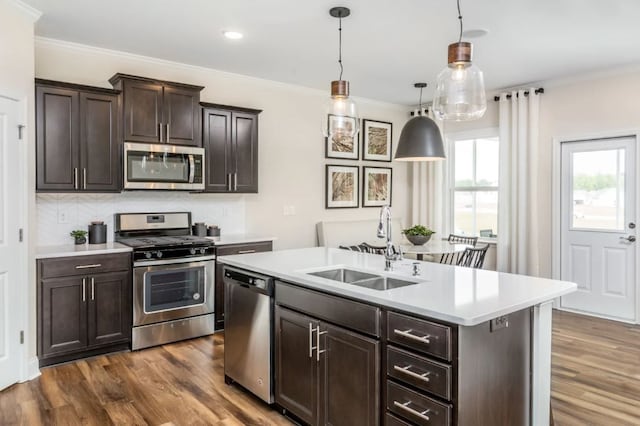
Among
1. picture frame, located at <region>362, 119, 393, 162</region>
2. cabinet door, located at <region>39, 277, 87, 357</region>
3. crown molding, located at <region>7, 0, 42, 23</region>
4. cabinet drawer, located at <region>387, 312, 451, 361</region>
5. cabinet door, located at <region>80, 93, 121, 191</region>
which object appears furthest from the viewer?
picture frame, located at <region>362, 119, 393, 162</region>

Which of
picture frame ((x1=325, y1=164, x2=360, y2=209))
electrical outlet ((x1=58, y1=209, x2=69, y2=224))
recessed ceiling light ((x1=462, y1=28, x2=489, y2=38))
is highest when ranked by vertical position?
recessed ceiling light ((x1=462, y1=28, x2=489, y2=38))

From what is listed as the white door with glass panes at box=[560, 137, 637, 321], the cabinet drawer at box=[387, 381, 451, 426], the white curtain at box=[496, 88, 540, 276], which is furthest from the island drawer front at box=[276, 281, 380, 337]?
the white door with glass panes at box=[560, 137, 637, 321]

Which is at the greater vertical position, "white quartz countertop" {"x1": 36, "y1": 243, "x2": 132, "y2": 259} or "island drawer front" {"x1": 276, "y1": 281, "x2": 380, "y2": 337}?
"white quartz countertop" {"x1": 36, "y1": 243, "x2": 132, "y2": 259}

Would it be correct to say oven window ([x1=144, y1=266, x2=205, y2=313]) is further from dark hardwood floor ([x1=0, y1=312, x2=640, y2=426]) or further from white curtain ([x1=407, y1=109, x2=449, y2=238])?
white curtain ([x1=407, y1=109, x2=449, y2=238])

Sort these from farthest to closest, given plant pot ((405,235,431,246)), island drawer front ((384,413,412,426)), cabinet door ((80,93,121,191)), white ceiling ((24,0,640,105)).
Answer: plant pot ((405,235,431,246)) < cabinet door ((80,93,121,191)) < white ceiling ((24,0,640,105)) < island drawer front ((384,413,412,426))

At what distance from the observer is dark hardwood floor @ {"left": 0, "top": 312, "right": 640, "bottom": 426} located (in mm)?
2820

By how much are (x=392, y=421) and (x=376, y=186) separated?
4.98 meters

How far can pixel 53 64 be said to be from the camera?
4113mm

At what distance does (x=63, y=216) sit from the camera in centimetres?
417

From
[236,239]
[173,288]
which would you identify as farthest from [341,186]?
[173,288]

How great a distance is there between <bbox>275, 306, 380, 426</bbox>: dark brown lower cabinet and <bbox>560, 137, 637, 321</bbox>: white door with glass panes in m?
4.20

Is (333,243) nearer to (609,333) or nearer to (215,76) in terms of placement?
(215,76)

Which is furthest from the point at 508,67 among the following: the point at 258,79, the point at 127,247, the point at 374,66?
the point at 127,247

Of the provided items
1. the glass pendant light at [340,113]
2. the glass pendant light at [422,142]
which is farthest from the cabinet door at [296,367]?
the glass pendant light at [422,142]
